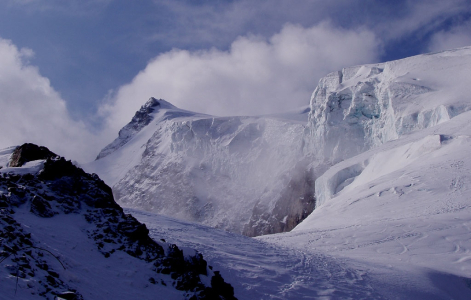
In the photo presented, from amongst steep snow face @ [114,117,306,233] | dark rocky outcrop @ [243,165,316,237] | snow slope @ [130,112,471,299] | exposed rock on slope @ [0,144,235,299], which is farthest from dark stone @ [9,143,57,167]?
steep snow face @ [114,117,306,233]

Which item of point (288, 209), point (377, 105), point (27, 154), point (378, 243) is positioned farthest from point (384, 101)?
point (27, 154)

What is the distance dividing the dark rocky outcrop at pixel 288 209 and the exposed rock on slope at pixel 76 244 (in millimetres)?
79067

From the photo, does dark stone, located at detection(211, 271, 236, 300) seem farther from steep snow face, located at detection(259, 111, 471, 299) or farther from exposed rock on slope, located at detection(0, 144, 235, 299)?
steep snow face, located at detection(259, 111, 471, 299)

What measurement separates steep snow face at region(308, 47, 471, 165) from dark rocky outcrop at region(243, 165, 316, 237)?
1183 cm

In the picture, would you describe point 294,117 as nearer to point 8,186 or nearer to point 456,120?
point 456,120

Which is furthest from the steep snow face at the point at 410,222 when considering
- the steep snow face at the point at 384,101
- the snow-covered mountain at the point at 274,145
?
the snow-covered mountain at the point at 274,145

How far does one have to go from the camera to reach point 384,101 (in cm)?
7038

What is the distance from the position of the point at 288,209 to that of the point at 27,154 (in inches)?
3235

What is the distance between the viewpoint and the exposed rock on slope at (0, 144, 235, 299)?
1252 cm

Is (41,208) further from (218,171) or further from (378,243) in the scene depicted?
(218,171)

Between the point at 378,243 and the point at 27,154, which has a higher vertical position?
the point at 27,154

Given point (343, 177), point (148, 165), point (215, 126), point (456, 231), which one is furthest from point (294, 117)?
point (456, 231)

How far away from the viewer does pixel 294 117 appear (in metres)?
124

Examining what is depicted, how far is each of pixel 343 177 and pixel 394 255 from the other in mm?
33396
